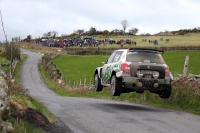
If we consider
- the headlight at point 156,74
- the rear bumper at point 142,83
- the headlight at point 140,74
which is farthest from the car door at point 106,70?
the headlight at point 156,74

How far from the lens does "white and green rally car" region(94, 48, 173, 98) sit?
12.5 m

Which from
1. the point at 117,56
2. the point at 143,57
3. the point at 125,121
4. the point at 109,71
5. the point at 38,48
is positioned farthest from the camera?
the point at 38,48

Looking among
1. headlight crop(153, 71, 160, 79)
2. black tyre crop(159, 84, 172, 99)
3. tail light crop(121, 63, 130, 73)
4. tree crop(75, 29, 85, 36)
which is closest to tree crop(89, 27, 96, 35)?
tree crop(75, 29, 85, 36)

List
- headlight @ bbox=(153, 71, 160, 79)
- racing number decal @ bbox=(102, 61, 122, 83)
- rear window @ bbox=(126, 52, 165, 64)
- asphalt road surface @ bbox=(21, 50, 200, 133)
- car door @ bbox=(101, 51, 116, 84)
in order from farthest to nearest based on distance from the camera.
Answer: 1. car door @ bbox=(101, 51, 116, 84)
2. racing number decal @ bbox=(102, 61, 122, 83)
3. rear window @ bbox=(126, 52, 165, 64)
4. headlight @ bbox=(153, 71, 160, 79)
5. asphalt road surface @ bbox=(21, 50, 200, 133)

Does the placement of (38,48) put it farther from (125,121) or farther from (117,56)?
(125,121)

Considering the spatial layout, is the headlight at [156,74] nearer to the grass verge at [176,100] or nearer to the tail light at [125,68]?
the tail light at [125,68]

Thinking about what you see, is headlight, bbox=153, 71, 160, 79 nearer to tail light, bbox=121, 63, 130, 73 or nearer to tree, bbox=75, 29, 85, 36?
tail light, bbox=121, 63, 130, 73

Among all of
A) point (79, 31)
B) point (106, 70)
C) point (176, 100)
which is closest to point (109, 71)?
point (106, 70)

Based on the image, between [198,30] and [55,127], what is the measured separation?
12034 cm

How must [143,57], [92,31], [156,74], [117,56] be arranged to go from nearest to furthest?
[156,74] < [143,57] < [117,56] < [92,31]

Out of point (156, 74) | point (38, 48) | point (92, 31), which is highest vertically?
point (92, 31)

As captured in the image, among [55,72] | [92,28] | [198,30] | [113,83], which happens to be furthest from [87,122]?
[92,28]

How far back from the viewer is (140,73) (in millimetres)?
12547

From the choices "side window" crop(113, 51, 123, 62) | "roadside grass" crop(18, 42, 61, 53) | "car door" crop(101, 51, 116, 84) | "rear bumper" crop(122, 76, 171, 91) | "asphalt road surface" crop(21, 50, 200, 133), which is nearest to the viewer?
"asphalt road surface" crop(21, 50, 200, 133)
